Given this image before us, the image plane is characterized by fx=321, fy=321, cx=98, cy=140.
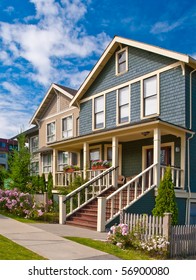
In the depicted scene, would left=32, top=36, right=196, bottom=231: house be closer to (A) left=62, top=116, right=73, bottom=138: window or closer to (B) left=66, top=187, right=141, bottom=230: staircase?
(B) left=66, top=187, right=141, bottom=230: staircase

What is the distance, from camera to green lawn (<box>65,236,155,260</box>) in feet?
26.5

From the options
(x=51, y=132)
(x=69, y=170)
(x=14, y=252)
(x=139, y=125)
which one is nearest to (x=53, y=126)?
(x=51, y=132)

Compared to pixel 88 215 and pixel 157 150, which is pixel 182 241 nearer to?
pixel 157 150

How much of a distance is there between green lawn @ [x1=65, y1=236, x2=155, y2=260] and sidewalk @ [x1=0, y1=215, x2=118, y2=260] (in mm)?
288

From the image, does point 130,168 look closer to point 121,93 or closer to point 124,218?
point 121,93

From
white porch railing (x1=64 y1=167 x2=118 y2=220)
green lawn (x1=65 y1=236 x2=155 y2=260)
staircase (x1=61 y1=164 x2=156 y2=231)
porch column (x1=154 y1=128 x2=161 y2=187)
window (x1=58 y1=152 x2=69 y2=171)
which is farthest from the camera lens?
window (x1=58 y1=152 x2=69 y2=171)

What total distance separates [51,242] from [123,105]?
1045 centimetres

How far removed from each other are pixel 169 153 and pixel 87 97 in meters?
7.30

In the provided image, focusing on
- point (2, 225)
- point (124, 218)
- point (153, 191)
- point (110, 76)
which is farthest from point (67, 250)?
point (110, 76)

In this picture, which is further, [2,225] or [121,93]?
[121,93]

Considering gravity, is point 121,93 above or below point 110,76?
below

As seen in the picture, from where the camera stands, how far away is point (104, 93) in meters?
19.2

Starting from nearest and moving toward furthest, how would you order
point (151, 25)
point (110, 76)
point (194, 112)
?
point (194, 112) → point (151, 25) → point (110, 76)

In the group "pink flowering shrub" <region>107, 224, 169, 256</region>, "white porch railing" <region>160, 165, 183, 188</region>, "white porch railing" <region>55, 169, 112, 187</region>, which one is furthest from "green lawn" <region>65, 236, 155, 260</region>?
"white porch railing" <region>55, 169, 112, 187</region>
